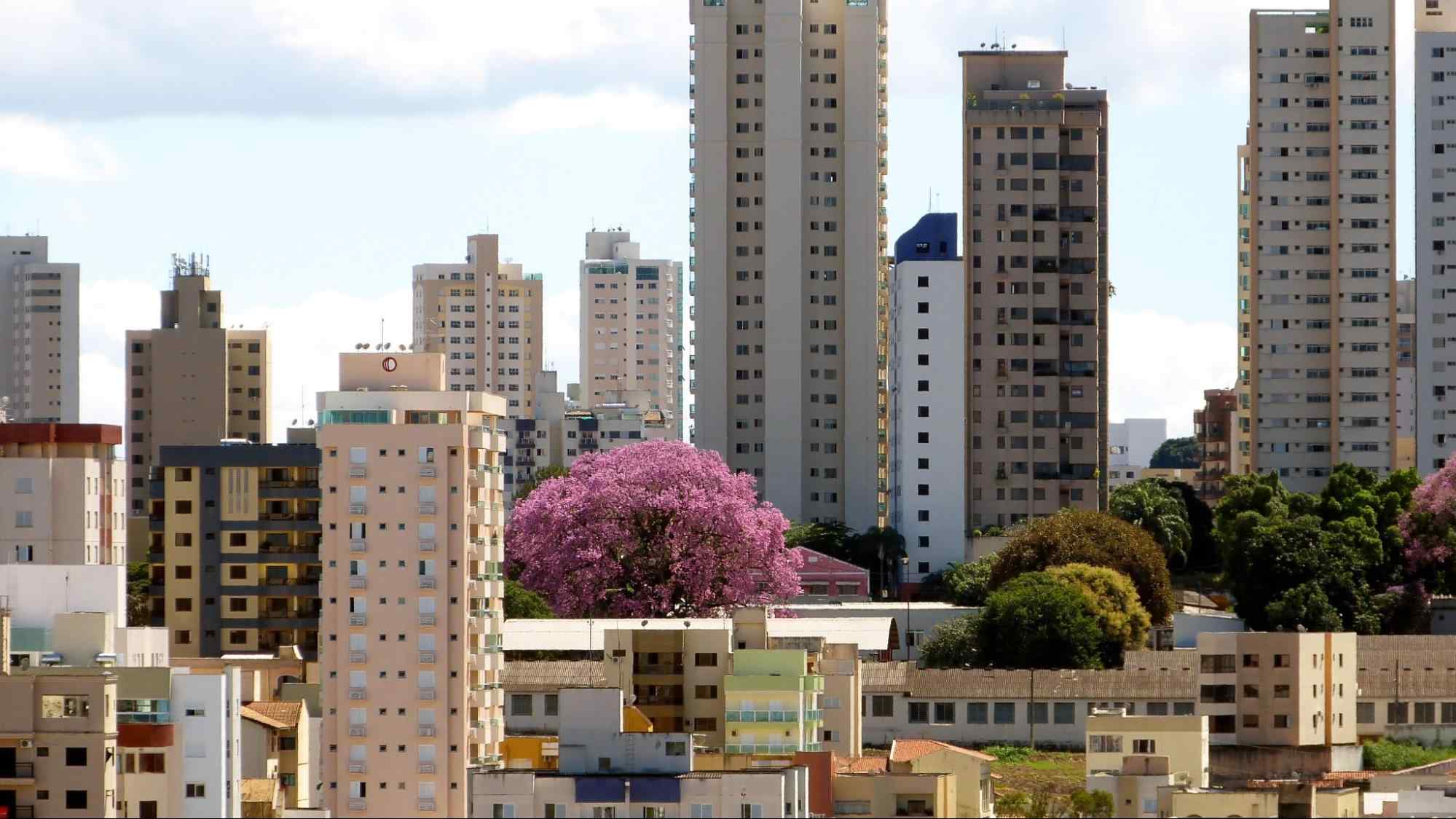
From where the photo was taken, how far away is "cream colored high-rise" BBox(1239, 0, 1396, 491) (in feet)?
586

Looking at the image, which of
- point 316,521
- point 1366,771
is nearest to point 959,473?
point 316,521

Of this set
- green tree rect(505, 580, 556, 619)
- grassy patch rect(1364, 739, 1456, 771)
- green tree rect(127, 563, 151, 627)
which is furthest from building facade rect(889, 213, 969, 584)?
grassy patch rect(1364, 739, 1456, 771)

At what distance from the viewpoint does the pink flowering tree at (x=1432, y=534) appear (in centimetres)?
13500

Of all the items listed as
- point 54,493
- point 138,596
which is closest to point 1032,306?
point 138,596

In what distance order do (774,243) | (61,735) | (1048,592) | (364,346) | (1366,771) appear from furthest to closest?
(774,243), (1048,592), (1366,771), (364,346), (61,735)

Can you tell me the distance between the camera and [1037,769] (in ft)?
355

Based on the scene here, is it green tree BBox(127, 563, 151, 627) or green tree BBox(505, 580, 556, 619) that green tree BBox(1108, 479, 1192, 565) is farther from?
green tree BBox(127, 563, 151, 627)

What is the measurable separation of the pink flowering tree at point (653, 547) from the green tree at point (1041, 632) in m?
12.3

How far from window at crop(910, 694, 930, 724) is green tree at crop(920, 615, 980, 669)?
8.57 metres

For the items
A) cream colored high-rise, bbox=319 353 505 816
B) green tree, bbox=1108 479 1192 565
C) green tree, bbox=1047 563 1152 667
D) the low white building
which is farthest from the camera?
green tree, bbox=1108 479 1192 565

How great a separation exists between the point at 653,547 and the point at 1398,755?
37335 millimetres

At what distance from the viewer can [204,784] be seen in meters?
82.1

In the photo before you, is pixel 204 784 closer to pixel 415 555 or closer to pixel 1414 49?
pixel 415 555

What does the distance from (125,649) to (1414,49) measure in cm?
11564
